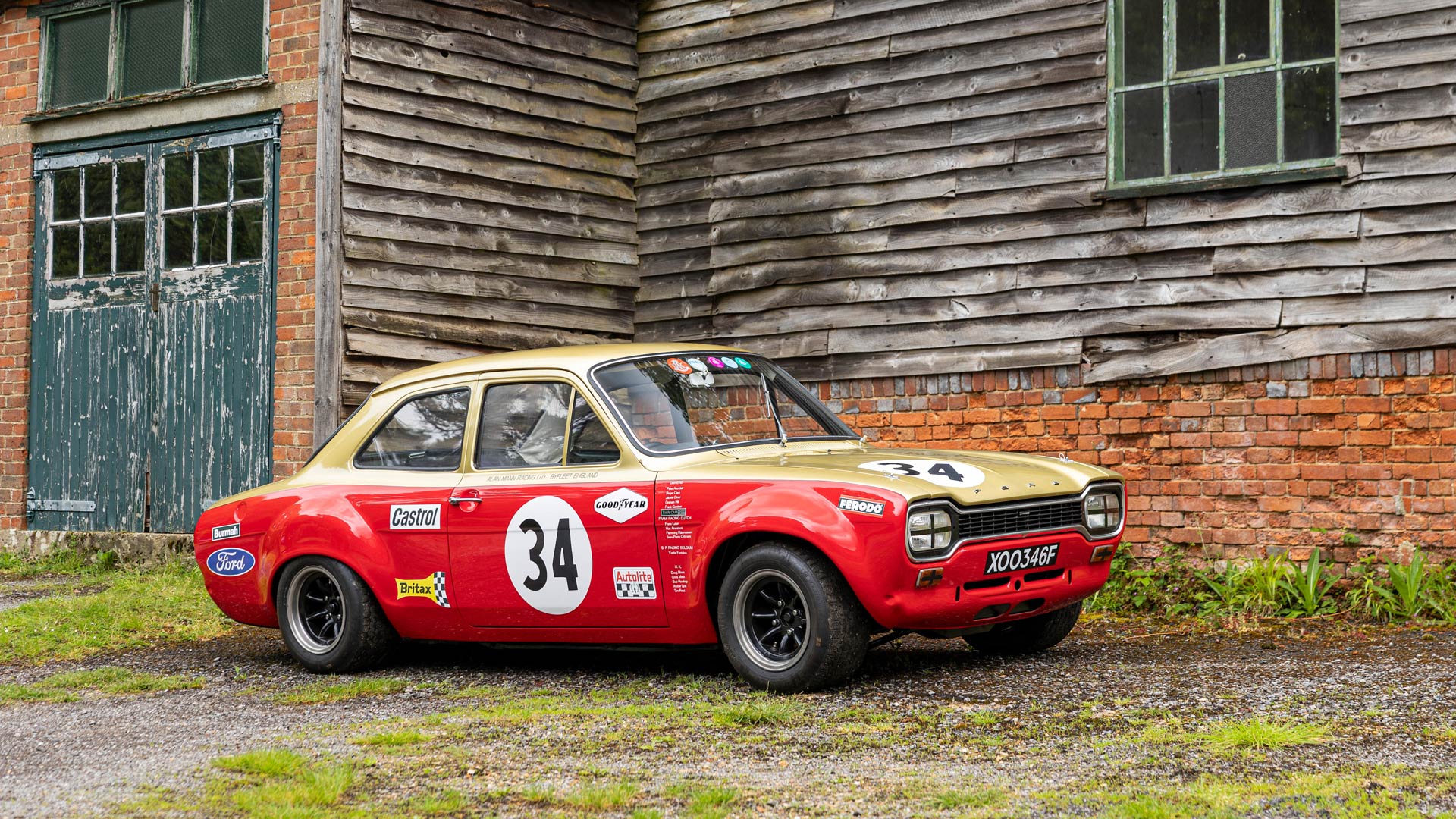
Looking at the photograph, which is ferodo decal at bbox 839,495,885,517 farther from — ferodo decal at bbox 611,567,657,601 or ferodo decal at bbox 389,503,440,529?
ferodo decal at bbox 389,503,440,529

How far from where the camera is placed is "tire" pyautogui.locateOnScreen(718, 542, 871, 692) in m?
5.73

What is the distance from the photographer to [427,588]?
22.2ft

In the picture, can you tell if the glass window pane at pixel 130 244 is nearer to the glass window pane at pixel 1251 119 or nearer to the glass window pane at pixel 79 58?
the glass window pane at pixel 79 58

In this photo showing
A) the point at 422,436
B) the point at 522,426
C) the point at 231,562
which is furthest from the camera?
the point at 231,562

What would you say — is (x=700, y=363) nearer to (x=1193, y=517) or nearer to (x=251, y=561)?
(x=251, y=561)

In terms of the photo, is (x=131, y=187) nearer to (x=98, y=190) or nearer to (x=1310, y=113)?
(x=98, y=190)

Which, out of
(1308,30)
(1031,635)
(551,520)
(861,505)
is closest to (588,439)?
(551,520)

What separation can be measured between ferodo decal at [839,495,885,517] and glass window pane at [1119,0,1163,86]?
5142 millimetres

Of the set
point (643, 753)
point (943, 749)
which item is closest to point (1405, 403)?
point (943, 749)

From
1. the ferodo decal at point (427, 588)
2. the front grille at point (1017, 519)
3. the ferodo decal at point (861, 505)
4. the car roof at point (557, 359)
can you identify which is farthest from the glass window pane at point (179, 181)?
the front grille at point (1017, 519)

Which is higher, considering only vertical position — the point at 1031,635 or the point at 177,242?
the point at 177,242

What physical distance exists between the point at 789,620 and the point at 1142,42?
5.52 m

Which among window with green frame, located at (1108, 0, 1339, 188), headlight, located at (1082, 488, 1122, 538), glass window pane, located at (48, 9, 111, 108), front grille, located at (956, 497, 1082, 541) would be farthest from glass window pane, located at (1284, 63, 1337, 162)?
glass window pane, located at (48, 9, 111, 108)

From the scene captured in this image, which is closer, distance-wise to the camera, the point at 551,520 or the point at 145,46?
the point at 551,520
